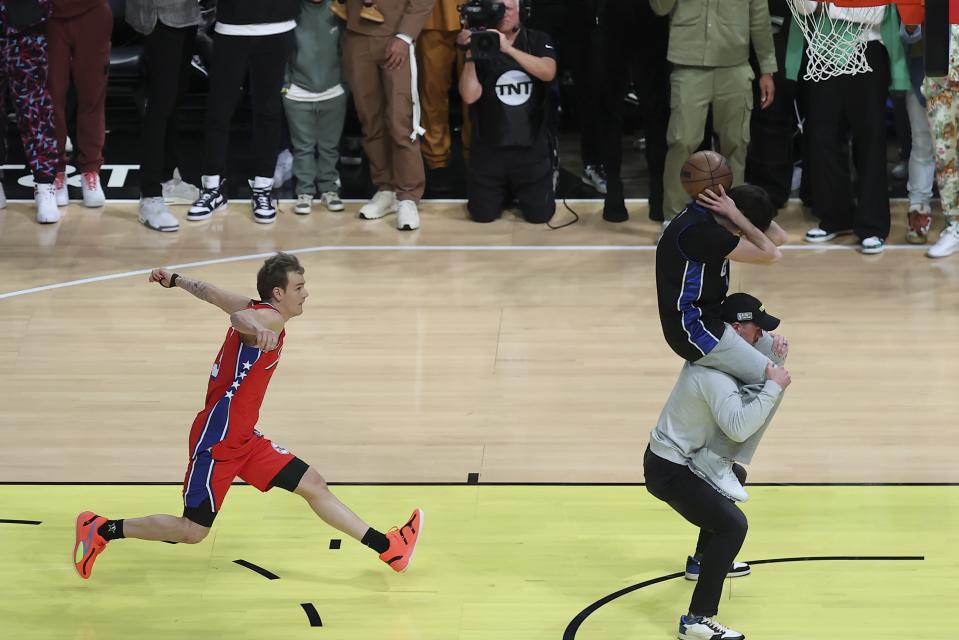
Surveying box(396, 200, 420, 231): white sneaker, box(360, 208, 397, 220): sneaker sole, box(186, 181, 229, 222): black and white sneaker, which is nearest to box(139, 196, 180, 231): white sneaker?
box(186, 181, 229, 222): black and white sneaker

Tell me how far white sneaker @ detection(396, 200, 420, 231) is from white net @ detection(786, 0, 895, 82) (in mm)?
2499

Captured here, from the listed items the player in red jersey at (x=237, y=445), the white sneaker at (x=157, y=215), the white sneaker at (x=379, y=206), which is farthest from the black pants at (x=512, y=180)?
the player in red jersey at (x=237, y=445)

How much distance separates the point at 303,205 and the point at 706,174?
192 inches

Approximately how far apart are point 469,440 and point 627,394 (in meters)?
0.87

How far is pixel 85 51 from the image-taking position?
916cm

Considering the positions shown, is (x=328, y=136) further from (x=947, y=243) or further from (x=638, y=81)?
(x=947, y=243)

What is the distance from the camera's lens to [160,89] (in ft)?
29.9

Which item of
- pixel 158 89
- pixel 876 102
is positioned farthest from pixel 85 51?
pixel 876 102

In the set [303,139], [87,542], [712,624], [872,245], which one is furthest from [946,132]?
[87,542]

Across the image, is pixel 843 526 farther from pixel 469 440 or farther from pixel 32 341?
pixel 32 341

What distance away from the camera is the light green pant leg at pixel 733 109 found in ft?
28.6

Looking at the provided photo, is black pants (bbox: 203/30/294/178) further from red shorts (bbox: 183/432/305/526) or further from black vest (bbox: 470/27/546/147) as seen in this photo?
red shorts (bbox: 183/432/305/526)

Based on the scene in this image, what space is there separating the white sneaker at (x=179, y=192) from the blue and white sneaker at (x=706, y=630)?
5.59m

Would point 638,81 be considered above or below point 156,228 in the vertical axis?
above
